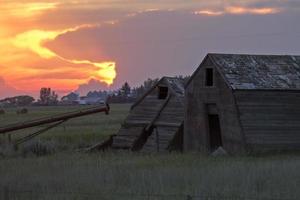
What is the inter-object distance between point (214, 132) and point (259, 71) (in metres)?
5.24

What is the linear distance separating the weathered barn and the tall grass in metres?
7.18

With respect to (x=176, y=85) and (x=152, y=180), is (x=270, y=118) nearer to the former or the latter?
(x=176, y=85)

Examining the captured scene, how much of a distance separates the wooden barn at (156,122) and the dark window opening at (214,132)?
1.93 meters

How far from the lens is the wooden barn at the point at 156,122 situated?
38.4 m

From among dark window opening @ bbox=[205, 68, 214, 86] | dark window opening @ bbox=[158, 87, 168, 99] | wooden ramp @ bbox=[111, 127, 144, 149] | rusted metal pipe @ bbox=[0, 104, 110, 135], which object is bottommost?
wooden ramp @ bbox=[111, 127, 144, 149]

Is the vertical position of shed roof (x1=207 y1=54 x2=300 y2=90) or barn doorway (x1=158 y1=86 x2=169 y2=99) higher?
shed roof (x1=207 y1=54 x2=300 y2=90)

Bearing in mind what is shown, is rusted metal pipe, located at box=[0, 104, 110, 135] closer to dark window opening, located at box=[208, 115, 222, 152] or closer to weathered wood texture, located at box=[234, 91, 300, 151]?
dark window opening, located at box=[208, 115, 222, 152]

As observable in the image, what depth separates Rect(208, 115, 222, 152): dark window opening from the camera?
3716cm

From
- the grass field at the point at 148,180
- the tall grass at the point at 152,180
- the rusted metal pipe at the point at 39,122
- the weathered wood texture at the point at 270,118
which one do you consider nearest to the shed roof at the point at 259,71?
the weathered wood texture at the point at 270,118

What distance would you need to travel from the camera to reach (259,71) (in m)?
34.4

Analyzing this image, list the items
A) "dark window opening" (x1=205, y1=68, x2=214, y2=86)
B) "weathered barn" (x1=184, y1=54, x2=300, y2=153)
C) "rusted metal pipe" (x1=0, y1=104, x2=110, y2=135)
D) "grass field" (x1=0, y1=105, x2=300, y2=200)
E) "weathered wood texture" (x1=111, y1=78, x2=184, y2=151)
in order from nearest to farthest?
"grass field" (x1=0, y1=105, x2=300, y2=200), "weathered barn" (x1=184, y1=54, x2=300, y2=153), "dark window opening" (x1=205, y1=68, x2=214, y2=86), "rusted metal pipe" (x1=0, y1=104, x2=110, y2=135), "weathered wood texture" (x1=111, y1=78, x2=184, y2=151)

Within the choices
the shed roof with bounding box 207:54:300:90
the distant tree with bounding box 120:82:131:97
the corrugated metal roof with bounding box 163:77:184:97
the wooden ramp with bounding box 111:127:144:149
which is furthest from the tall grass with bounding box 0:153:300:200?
the distant tree with bounding box 120:82:131:97

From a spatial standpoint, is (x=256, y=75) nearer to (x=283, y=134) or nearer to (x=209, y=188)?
(x=283, y=134)

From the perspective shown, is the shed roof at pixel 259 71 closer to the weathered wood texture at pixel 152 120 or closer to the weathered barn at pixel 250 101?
the weathered barn at pixel 250 101
